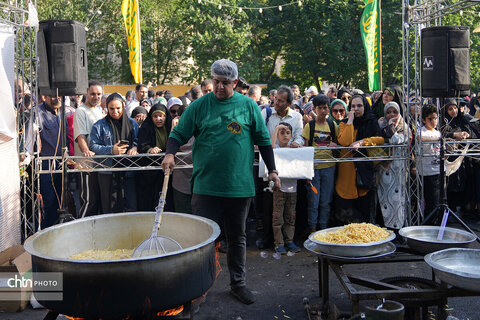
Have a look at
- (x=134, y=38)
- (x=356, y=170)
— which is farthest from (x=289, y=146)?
(x=134, y=38)

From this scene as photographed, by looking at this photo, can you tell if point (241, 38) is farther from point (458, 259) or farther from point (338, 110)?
point (458, 259)

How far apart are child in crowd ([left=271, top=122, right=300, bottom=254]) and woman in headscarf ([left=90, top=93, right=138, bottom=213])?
185 centimetres

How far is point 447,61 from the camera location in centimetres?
599

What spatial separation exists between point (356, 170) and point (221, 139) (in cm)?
288

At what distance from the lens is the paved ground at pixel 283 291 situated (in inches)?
175

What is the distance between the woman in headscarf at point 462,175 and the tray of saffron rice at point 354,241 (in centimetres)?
417

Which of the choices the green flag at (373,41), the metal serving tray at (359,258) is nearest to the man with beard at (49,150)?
the metal serving tray at (359,258)

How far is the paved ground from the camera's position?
Answer: 4.46 metres

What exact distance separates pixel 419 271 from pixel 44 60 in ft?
16.0

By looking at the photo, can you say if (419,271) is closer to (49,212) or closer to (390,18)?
(49,212)

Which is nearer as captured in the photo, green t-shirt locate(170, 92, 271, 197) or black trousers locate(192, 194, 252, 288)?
green t-shirt locate(170, 92, 271, 197)

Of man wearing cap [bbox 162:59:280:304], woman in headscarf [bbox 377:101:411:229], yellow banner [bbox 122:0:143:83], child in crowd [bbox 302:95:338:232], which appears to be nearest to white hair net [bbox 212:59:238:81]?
man wearing cap [bbox 162:59:280:304]

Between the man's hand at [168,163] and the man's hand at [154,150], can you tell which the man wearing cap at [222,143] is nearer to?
the man's hand at [168,163]

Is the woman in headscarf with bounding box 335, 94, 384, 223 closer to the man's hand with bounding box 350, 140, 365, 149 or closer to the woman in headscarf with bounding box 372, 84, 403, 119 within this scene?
the man's hand with bounding box 350, 140, 365, 149
